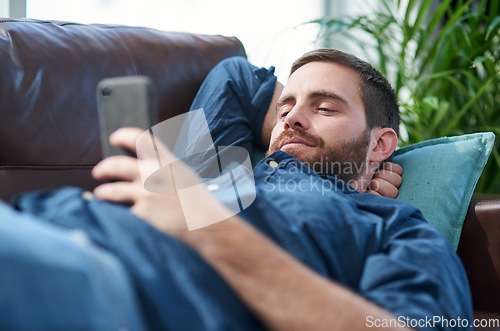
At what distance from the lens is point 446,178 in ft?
3.87

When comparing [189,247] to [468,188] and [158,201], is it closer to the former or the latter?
[158,201]

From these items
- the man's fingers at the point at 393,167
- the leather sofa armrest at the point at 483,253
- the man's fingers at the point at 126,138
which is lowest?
the leather sofa armrest at the point at 483,253

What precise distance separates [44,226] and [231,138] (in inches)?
31.7

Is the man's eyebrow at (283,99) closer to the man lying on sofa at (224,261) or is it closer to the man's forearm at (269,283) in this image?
the man lying on sofa at (224,261)

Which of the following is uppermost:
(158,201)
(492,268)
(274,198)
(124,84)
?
(124,84)

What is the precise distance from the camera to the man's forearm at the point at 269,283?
1.81ft

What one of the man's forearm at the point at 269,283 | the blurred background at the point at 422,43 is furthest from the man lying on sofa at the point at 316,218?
the blurred background at the point at 422,43

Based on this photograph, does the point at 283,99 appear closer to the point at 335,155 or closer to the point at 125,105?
the point at 335,155

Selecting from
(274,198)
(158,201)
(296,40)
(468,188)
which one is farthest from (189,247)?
(296,40)

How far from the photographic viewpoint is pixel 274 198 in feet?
2.81

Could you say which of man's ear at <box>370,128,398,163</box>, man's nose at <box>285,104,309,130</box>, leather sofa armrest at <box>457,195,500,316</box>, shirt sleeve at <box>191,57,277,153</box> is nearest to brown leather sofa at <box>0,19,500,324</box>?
leather sofa armrest at <box>457,195,500,316</box>

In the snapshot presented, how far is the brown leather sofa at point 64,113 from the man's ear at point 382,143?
0.81 feet

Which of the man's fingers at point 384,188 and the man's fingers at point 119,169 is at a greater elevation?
the man's fingers at point 119,169

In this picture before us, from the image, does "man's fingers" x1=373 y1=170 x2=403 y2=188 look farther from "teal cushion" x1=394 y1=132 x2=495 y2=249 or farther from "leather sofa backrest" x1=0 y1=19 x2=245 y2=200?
"leather sofa backrest" x1=0 y1=19 x2=245 y2=200
